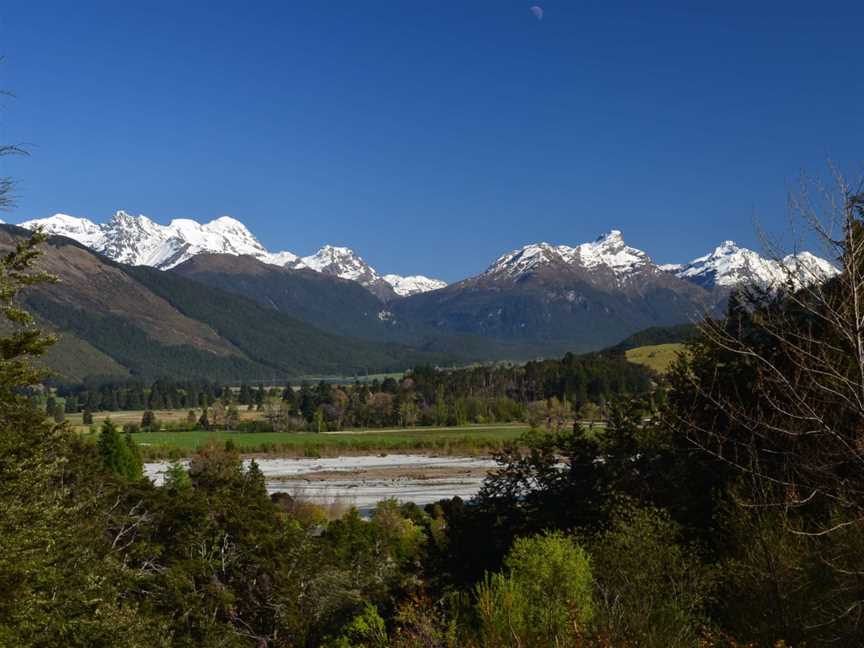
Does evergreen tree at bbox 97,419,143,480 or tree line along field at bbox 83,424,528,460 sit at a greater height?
evergreen tree at bbox 97,419,143,480

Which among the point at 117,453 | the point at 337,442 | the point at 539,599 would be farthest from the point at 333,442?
the point at 539,599

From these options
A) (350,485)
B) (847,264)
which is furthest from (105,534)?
(350,485)

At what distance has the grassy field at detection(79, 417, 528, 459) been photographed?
137 metres

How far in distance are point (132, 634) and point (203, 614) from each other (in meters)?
7.21

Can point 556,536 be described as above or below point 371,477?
above

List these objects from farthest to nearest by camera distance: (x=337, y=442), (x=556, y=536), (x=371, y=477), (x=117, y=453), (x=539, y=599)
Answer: (x=337, y=442), (x=371, y=477), (x=117, y=453), (x=556, y=536), (x=539, y=599)

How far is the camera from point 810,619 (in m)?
17.2

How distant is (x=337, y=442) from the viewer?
149 meters

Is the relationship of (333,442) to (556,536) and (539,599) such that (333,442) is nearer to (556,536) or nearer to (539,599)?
(556,536)

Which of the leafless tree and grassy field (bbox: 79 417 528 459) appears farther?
grassy field (bbox: 79 417 528 459)

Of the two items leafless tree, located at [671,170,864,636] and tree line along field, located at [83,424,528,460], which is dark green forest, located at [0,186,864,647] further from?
tree line along field, located at [83,424,528,460]

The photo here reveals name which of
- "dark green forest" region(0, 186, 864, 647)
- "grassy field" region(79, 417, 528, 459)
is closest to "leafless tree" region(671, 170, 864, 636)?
"dark green forest" region(0, 186, 864, 647)

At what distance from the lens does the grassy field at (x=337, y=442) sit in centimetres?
13738

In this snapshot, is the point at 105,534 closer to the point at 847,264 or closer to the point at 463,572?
the point at 463,572
